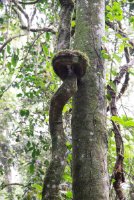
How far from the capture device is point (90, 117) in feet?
5.19

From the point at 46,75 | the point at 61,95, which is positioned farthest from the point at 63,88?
the point at 46,75

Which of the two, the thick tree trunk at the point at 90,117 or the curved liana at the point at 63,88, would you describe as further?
the curved liana at the point at 63,88

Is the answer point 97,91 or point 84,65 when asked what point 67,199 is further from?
point 84,65

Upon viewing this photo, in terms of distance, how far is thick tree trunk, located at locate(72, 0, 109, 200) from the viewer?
4.69ft

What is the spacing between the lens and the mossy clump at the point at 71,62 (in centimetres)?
163

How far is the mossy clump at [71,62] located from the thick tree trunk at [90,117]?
0.22 feet

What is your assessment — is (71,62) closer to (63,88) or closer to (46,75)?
(63,88)

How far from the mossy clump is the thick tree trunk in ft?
0.22

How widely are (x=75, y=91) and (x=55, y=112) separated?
160 mm

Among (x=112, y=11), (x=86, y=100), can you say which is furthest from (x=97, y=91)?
(x=112, y=11)

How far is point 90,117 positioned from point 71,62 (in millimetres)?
322

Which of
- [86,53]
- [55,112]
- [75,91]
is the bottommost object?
[55,112]

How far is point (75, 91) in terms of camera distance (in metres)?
1.64

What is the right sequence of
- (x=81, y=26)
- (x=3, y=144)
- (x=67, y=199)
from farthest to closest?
(x=3, y=144), (x=67, y=199), (x=81, y=26)
